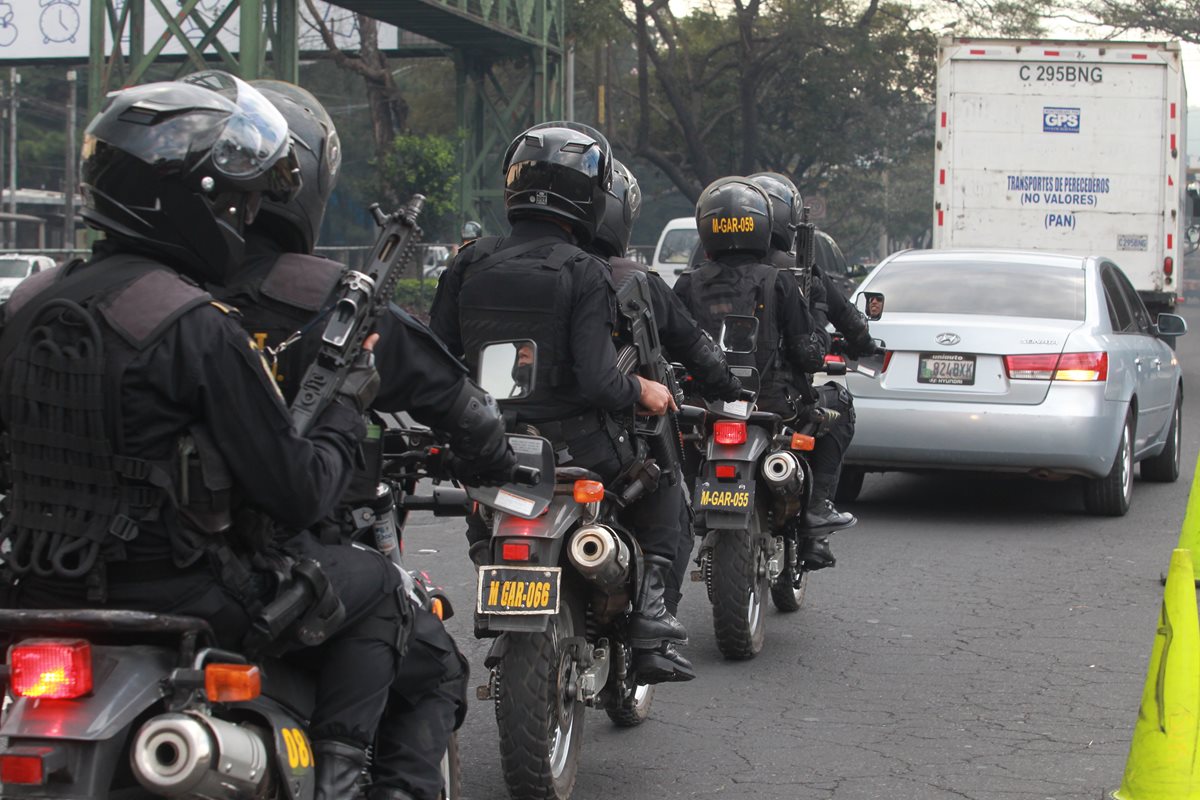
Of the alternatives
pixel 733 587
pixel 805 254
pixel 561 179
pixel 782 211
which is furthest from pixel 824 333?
pixel 561 179

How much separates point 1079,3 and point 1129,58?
2954 centimetres

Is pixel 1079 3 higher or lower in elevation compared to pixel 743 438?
higher

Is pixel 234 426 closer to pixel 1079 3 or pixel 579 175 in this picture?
pixel 579 175

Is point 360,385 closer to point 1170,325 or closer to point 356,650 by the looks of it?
point 356,650

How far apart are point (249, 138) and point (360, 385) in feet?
1.55

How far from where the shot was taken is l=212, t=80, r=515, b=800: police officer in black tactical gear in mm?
3332

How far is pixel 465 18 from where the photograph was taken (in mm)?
24688

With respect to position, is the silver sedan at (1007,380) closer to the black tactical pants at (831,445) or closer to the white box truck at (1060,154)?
the black tactical pants at (831,445)

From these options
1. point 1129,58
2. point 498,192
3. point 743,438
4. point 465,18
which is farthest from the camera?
point 498,192

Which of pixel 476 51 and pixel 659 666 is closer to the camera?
pixel 659 666

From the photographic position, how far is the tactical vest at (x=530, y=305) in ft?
16.3

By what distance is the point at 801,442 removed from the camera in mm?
7438

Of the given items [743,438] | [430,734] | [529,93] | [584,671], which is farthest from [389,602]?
[529,93]

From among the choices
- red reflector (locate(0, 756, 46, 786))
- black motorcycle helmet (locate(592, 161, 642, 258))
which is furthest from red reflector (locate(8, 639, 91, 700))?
black motorcycle helmet (locate(592, 161, 642, 258))
